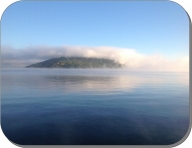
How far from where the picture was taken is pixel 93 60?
473 cm

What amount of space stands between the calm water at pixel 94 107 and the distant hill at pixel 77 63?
0.58 feet

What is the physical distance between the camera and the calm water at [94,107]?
366cm

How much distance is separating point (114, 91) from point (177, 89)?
173 cm

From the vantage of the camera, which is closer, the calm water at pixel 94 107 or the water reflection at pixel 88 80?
the calm water at pixel 94 107

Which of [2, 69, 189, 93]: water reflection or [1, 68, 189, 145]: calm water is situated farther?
[2, 69, 189, 93]: water reflection

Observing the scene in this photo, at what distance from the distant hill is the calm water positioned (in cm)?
18

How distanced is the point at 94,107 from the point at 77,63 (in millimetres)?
1267

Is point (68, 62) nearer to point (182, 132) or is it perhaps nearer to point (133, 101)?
point (133, 101)

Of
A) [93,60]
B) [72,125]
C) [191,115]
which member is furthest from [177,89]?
[72,125]

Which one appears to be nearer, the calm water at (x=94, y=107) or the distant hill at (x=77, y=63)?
the calm water at (x=94, y=107)

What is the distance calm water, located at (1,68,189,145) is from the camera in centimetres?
366

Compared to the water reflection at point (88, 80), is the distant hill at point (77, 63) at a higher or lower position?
higher

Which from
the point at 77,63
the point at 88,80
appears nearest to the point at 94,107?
the point at 77,63

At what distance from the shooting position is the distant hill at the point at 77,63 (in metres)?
4.71
